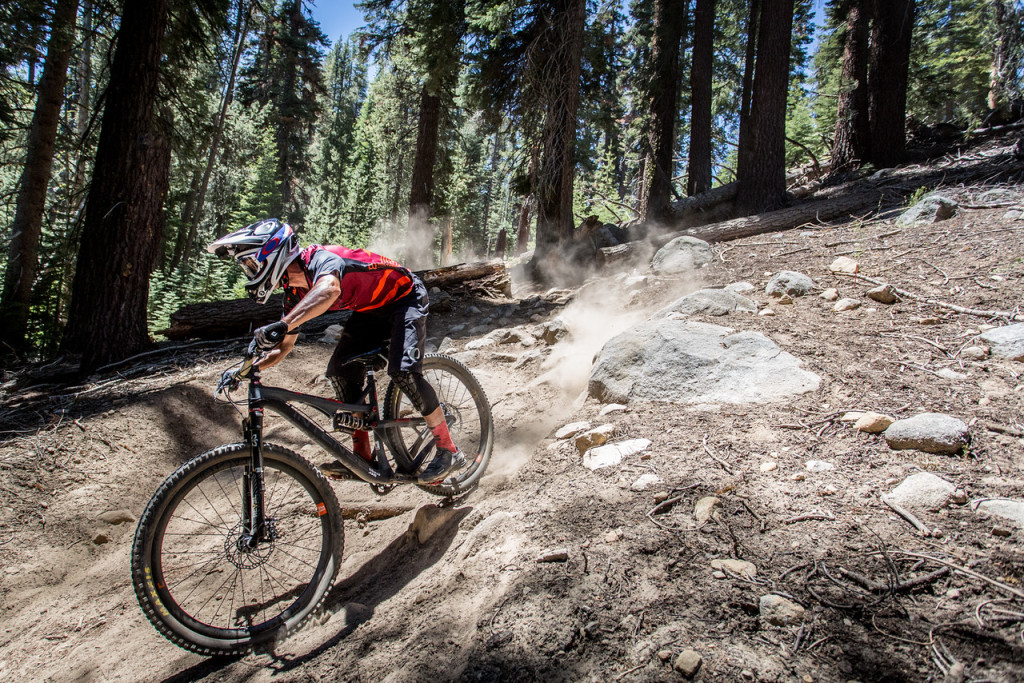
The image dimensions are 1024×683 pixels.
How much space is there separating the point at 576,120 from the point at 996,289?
6.71 meters

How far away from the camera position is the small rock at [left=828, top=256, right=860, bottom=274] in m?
5.38

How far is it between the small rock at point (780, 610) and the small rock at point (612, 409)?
75.3 inches

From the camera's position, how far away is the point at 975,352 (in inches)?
143

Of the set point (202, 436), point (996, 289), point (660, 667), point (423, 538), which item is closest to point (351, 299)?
point (423, 538)

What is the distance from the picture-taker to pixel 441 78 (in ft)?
35.5

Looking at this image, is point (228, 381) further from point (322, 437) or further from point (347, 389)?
point (347, 389)

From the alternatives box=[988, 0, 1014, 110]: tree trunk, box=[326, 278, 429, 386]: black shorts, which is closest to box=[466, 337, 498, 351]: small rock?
box=[326, 278, 429, 386]: black shorts

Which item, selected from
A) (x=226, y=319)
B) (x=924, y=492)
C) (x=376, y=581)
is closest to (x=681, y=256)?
(x=924, y=492)

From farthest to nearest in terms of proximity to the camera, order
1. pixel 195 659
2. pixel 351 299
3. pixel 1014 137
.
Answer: pixel 1014 137 → pixel 351 299 → pixel 195 659

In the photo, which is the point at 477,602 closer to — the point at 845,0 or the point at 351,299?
the point at 351,299

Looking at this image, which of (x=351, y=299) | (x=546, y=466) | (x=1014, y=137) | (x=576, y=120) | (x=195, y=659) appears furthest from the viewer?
(x=1014, y=137)

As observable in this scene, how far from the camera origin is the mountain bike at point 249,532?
8.25 feet

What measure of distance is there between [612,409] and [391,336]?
170 centimetres

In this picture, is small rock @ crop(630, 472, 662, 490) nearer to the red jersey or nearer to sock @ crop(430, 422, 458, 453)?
sock @ crop(430, 422, 458, 453)
